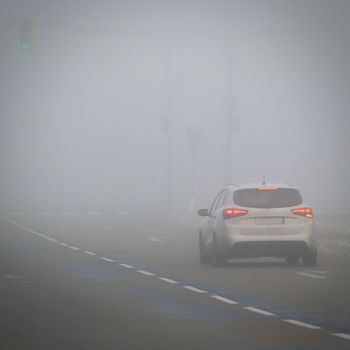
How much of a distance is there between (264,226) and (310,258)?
→ 1002 millimetres

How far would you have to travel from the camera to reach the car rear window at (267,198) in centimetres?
2528

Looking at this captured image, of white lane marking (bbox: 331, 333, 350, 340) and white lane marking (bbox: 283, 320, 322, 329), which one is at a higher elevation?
white lane marking (bbox: 331, 333, 350, 340)

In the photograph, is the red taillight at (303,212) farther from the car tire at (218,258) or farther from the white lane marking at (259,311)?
the white lane marking at (259,311)

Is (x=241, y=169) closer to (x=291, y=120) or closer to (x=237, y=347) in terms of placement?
(x=291, y=120)

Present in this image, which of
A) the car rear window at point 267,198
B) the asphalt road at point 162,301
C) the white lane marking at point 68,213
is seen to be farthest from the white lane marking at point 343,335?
the white lane marking at point 68,213

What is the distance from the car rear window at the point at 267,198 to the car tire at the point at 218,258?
841 millimetres

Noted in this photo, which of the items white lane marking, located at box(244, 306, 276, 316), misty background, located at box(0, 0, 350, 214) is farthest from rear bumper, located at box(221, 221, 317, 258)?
misty background, located at box(0, 0, 350, 214)

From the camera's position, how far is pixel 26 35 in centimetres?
4766

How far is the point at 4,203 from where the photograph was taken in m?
74.0

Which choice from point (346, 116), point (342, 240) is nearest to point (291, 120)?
point (346, 116)

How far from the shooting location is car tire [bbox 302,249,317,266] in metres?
25.2

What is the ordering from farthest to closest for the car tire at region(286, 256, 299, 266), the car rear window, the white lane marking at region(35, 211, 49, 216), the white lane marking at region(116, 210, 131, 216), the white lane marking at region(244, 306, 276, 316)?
the white lane marking at region(116, 210, 131, 216), the white lane marking at region(35, 211, 49, 216), the car tire at region(286, 256, 299, 266), the car rear window, the white lane marking at region(244, 306, 276, 316)

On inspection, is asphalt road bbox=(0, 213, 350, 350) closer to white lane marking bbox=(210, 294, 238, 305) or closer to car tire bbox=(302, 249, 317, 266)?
white lane marking bbox=(210, 294, 238, 305)

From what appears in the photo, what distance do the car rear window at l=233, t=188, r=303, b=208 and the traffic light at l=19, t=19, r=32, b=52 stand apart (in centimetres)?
2281
